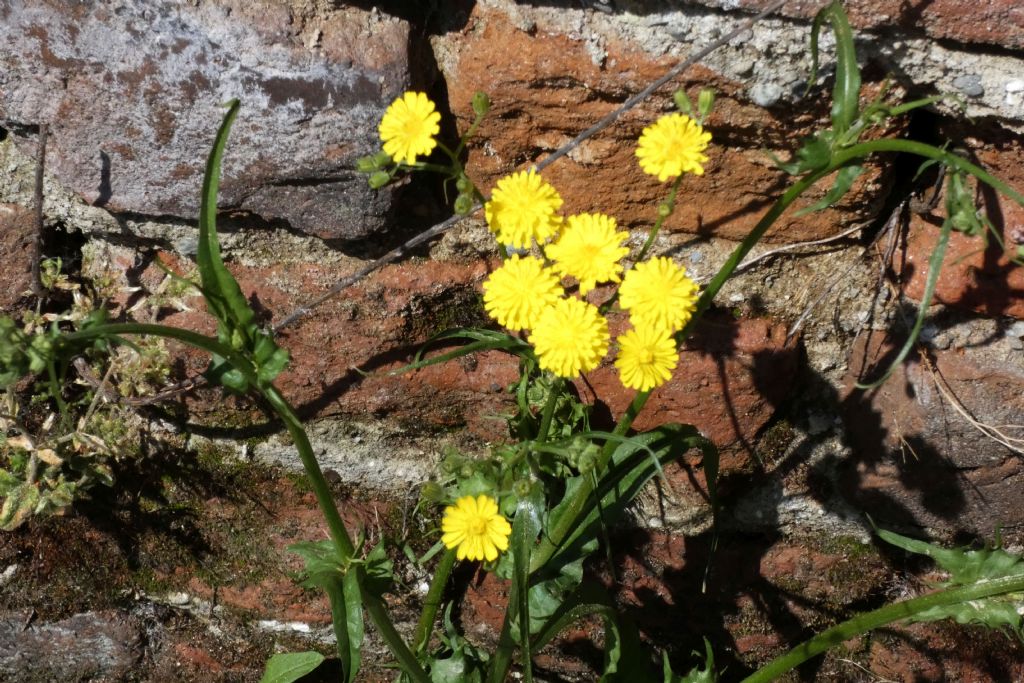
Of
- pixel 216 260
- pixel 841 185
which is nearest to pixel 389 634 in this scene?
pixel 216 260

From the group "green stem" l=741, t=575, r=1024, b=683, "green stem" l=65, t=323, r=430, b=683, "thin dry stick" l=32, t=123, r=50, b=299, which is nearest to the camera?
"green stem" l=65, t=323, r=430, b=683

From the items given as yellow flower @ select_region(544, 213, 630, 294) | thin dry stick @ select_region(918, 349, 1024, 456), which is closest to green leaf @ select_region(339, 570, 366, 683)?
yellow flower @ select_region(544, 213, 630, 294)

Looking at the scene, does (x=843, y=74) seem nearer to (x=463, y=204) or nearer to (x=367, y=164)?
(x=463, y=204)

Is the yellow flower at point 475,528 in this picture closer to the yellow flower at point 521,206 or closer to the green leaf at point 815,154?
the yellow flower at point 521,206

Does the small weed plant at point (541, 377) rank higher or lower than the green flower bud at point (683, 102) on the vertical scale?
lower

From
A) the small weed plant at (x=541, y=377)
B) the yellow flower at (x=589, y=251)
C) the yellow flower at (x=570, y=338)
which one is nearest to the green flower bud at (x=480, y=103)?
the small weed plant at (x=541, y=377)

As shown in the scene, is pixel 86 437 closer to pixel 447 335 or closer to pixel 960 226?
pixel 447 335

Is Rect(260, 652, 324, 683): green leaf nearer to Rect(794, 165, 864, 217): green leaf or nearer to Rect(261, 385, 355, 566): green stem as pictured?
Rect(261, 385, 355, 566): green stem
